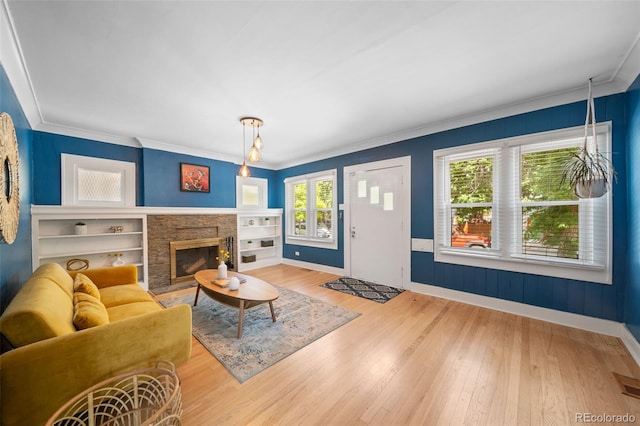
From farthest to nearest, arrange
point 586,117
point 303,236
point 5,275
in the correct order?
point 303,236, point 586,117, point 5,275

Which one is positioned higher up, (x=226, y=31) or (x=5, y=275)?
(x=226, y=31)

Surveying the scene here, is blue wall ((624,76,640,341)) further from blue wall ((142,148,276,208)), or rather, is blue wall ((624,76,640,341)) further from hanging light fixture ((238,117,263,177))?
blue wall ((142,148,276,208))

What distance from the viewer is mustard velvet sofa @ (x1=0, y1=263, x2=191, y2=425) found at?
1.12m

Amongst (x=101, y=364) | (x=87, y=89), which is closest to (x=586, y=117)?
(x=101, y=364)

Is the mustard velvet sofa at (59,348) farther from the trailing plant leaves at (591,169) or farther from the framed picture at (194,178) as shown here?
the trailing plant leaves at (591,169)

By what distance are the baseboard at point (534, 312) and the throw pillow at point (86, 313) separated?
371cm

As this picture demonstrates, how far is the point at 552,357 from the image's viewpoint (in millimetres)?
2021

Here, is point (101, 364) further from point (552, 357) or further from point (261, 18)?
point (552, 357)

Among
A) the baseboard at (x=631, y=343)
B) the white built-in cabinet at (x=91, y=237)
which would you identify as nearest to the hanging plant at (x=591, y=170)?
the baseboard at (x=631, y=343)

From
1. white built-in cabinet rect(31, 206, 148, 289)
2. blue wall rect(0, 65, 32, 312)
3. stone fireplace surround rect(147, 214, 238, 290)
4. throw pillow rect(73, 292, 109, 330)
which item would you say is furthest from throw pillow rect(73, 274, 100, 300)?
stone fireplace surround rect(147, 214, 238, 290)

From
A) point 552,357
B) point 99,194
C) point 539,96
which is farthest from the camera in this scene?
point 99,194

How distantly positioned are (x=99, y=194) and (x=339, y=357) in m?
4.30

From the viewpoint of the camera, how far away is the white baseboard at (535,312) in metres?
2.36

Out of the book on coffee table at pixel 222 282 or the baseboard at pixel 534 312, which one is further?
the book on coffee table at pixel 222 282
